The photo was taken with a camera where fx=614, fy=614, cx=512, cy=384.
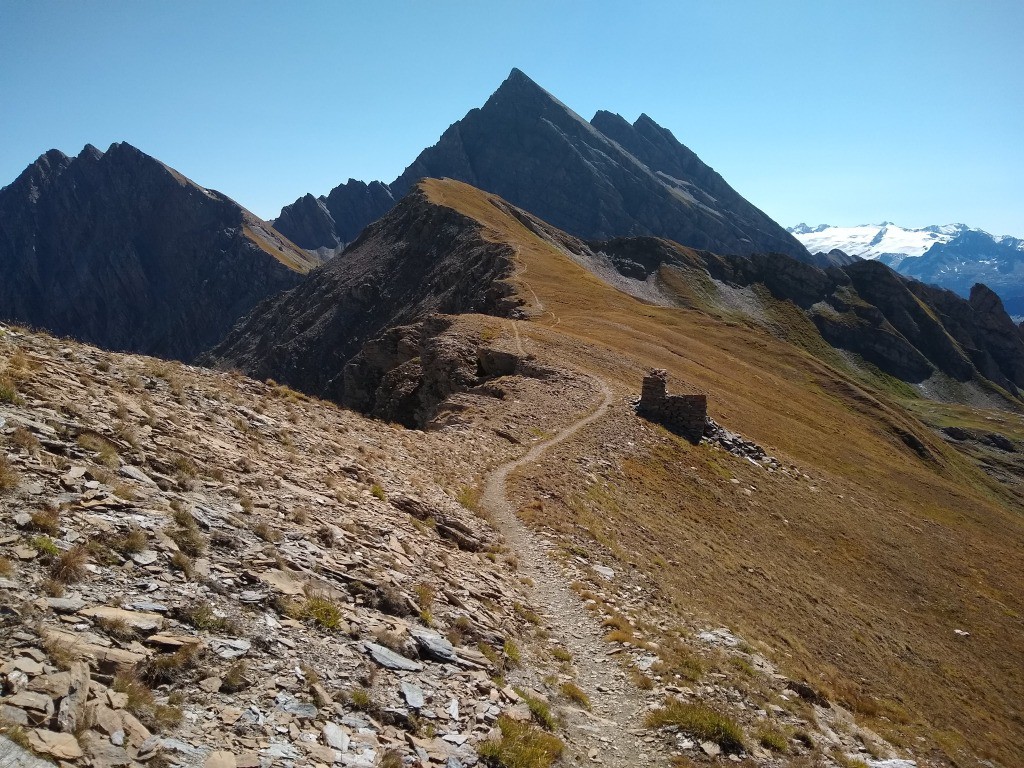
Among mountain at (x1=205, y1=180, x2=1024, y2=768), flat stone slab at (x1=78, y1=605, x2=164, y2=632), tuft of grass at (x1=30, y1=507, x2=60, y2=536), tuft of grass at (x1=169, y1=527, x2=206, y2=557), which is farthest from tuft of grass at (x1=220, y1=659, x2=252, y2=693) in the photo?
mountain at (x1=205, y1=180, x2=1024, y2=768)

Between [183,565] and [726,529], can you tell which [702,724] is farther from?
[726,529]

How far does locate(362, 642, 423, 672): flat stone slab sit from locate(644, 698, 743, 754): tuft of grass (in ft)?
16.4

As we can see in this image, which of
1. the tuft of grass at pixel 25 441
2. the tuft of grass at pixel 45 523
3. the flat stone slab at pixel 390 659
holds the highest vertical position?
the tuft of grass at pixel 25 441

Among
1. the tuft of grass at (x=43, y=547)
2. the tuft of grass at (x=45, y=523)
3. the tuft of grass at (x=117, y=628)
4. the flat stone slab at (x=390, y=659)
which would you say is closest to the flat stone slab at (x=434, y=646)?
the flat stone slab at (x=390, y=659)

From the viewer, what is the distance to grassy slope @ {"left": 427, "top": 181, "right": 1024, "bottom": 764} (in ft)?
66.8

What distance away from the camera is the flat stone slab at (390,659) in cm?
1030

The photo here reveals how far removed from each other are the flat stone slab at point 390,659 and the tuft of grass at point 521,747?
1719mm

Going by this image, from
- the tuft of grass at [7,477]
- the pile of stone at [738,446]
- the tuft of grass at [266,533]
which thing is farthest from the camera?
the pile of stone at [738,446]

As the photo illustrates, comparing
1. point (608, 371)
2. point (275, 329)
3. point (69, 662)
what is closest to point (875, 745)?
point (69, 662)

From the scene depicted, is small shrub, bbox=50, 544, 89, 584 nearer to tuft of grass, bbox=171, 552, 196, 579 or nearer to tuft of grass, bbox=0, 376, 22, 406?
tuft of grass, bbox=171, 552, 196, 579

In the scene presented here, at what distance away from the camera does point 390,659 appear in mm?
10469

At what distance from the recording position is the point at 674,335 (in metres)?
87.4

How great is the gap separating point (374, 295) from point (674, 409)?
404 feet

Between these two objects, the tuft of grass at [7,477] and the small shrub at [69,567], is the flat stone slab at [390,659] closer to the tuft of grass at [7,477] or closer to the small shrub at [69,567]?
the small shrub at [69,567]
